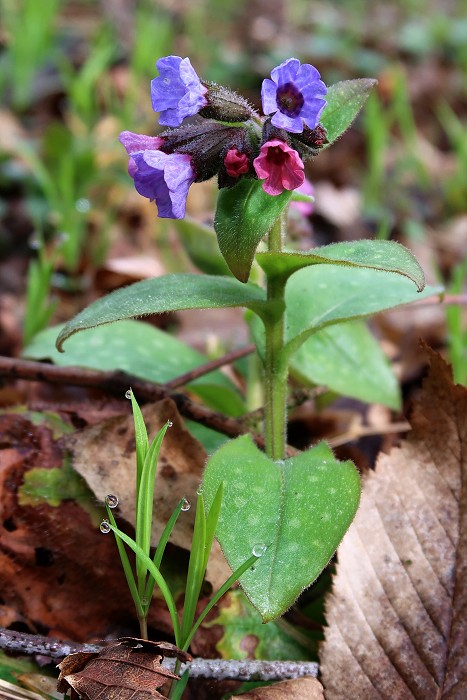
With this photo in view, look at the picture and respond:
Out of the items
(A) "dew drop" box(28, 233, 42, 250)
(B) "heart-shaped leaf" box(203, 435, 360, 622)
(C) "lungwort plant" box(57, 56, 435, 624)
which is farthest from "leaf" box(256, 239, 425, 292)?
(A) "dew drop" box(28, 233, 42, 250)

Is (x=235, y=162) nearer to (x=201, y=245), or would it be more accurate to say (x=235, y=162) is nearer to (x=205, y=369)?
(x=205, y=369)

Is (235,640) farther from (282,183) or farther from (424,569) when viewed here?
(282,183)

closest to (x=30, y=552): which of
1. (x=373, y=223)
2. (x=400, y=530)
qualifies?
(x=400, y=530)

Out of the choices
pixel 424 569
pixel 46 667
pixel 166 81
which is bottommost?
pixel 46 667

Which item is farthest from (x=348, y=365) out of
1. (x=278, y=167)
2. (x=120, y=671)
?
(x=120, y=671)

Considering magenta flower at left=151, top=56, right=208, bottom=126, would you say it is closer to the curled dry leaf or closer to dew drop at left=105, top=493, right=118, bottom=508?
dew drop at left=105, top=493, right=118, bottom=508

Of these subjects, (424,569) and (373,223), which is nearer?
(424,569)
